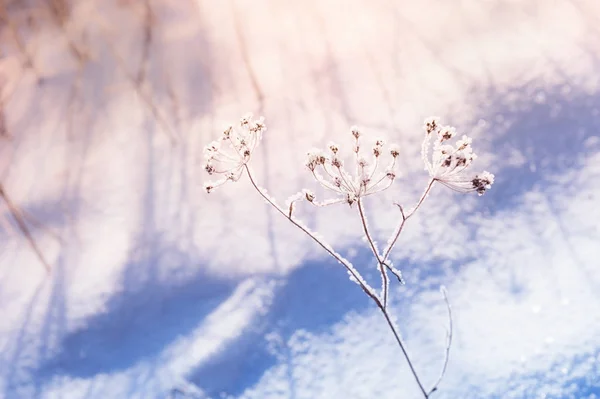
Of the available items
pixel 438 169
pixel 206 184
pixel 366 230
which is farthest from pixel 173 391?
pixel 438 169

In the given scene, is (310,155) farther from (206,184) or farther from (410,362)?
(410,362)

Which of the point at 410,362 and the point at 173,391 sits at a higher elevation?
the point at 173,391

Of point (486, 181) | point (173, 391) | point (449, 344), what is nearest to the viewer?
point (486, 181)

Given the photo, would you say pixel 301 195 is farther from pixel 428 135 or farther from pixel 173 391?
pixel 173 391

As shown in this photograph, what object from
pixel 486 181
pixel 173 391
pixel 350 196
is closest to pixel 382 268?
pixel 350 196

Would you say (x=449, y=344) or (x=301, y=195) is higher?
(x=301, y=195)

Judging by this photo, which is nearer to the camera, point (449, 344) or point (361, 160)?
point (361, 160)

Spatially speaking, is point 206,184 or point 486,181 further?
point 206,184

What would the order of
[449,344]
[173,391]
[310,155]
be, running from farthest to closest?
[173,391] → [449,344] → [310,155]

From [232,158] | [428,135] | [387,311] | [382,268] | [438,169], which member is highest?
[232,158]
